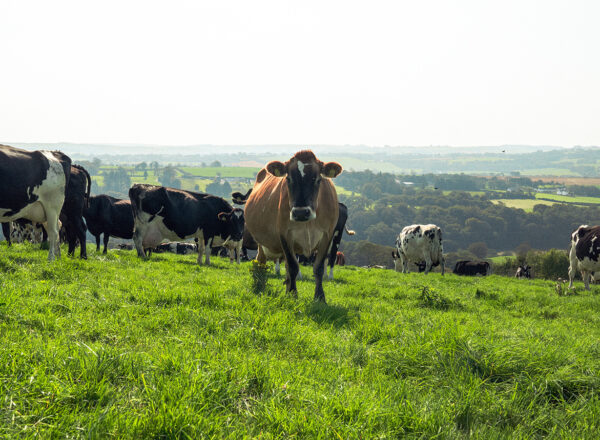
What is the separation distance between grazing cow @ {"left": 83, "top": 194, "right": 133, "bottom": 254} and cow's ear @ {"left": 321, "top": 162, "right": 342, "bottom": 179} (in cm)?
1517

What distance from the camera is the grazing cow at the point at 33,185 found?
30.3 feet

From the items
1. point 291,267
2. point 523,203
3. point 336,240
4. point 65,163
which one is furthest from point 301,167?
point 523,203

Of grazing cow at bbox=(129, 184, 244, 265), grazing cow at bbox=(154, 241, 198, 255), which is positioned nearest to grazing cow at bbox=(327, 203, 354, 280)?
grazing cow at bbox=(129, 184, 244, 265)

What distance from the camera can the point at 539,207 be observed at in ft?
446

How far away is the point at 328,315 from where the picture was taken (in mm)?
6160

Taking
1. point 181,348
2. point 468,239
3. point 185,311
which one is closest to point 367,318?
point 185,311

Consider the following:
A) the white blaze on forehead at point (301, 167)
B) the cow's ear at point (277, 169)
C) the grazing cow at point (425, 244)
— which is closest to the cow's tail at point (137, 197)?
the cow's ear at point (277, 169)

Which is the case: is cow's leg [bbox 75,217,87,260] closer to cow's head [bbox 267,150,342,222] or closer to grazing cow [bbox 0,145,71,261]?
grazing cow [bbox 0,145,71,261]

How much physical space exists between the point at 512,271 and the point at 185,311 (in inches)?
1973

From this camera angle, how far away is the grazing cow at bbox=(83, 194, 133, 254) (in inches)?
812

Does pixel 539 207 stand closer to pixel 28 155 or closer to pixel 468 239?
pixel 468 239

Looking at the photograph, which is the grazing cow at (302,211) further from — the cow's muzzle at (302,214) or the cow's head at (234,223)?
the cow's head at (234,223)

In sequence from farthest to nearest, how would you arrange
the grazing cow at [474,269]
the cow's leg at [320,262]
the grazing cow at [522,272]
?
the grazing cow at [522,272] < the grazing cow at [474,269] < the cow's leg at [320,262]

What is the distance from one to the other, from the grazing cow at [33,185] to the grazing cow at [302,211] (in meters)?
5.02
